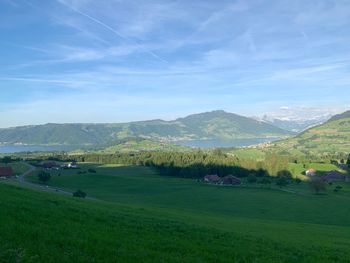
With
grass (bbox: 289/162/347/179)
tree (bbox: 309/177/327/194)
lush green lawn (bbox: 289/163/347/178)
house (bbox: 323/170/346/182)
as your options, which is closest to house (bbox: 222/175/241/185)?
tree (bbox: 309/177/327/194)

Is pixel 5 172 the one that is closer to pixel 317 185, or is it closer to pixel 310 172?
pixel 317 185

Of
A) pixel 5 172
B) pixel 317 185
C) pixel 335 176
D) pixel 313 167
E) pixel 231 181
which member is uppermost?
pixel 313 167

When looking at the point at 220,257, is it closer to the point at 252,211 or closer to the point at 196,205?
the point at 252,211

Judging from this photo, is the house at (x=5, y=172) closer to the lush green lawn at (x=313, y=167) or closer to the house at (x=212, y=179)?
the house at (x=212, y=179)

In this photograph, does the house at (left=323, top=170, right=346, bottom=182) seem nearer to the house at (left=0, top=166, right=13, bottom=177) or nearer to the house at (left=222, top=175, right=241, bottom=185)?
the house at (left=222, top=175, right=241, bottom=185)

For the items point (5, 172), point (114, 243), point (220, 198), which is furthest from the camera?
point (5, 172)

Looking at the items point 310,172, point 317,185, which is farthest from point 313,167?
point 317,185

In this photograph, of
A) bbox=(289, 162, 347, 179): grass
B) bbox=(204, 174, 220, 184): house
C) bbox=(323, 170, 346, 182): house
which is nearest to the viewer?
bbox=(204, 174, 220, 184): house

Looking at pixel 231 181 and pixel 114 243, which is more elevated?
pixel 114 243

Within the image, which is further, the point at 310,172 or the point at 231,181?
the point at 310,172

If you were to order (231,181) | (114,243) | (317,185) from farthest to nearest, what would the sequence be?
(231,181)
(317,185)
(114,243)

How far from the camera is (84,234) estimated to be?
18484 millimetres

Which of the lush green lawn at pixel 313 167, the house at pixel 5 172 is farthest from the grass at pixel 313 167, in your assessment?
the house at pixel 5 172

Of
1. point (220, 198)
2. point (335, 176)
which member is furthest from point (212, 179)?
point (335, 176)
